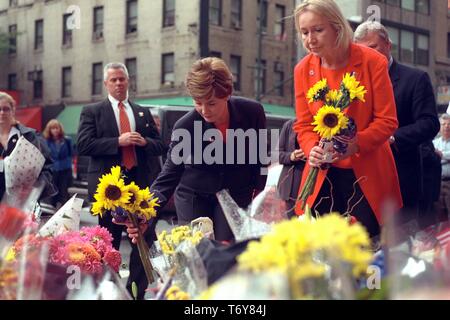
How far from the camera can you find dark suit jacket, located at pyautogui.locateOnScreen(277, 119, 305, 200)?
14.7 ft

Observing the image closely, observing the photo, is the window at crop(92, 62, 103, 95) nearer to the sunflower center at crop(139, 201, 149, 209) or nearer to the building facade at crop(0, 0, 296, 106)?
the building facade at crop(0, 0, 296, 106)

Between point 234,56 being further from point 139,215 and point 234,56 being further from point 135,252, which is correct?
point 139,215

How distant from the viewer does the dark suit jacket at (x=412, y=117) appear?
3705 mm

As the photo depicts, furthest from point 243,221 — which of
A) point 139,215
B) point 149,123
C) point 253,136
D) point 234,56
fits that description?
point 234,56

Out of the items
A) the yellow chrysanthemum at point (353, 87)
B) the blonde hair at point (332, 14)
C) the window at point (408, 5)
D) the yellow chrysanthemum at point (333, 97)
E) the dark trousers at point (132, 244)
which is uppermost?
the window at point (408, 5)

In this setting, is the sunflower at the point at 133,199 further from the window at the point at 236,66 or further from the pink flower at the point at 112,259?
the window at the point at 236,66

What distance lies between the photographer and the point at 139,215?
2.78m

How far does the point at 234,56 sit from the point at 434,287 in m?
29.1

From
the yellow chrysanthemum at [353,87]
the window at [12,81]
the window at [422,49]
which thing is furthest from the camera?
the window at [12,81]

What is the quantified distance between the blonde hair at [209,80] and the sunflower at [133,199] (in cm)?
74

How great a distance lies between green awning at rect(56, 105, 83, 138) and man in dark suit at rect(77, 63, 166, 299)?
90.3 ft

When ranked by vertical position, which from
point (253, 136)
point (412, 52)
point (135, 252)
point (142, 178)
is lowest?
point (135, 252)

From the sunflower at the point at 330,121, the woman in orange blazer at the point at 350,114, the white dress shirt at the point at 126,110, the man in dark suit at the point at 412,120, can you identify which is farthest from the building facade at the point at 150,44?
the sunflower at the point at 330,121
